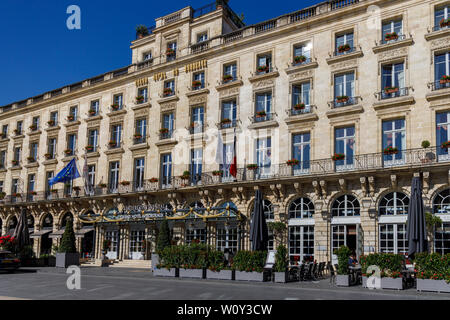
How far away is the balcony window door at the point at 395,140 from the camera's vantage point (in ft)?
72.6

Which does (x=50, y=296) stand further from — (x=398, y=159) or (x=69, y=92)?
(x=69, y=92)

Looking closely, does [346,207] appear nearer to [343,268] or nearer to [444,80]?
[343,268]

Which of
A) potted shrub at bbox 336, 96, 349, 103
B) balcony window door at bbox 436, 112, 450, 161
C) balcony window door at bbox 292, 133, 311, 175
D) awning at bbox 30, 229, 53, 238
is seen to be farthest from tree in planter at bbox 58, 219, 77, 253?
balcony window door at bbox 436, 112, 450, 161

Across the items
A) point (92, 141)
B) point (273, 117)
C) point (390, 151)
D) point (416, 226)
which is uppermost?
point (273, 117)

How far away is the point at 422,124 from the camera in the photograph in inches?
856

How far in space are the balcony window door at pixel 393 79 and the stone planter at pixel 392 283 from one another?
34.6 feet

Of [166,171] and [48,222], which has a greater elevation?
[166,171]

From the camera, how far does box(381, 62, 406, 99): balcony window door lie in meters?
22.8

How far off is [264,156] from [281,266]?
31.7ft

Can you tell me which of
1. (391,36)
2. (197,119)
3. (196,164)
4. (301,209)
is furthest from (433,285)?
(197,119)

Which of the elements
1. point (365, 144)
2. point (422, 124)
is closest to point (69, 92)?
point (365, 144)

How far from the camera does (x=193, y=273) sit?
1972cm

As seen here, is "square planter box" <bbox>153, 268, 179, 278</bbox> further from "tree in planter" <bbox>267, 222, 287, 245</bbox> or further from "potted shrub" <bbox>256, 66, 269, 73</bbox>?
"potted shrub" <bbox>256, 66, 269, 73</bbox>

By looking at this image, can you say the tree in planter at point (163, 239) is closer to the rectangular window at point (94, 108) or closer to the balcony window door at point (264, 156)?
the balcony window door at point (264, 156)
